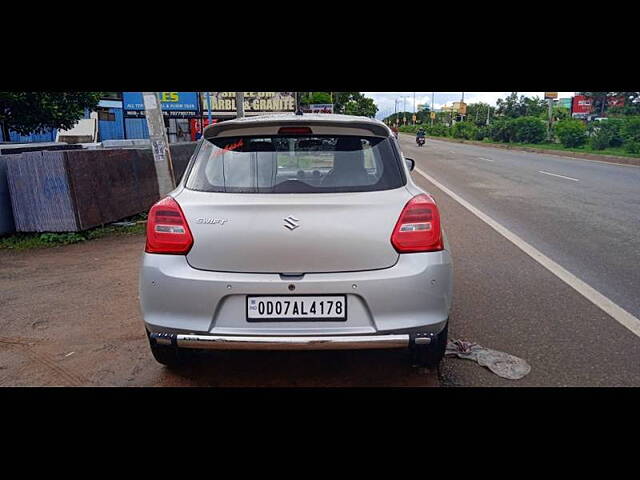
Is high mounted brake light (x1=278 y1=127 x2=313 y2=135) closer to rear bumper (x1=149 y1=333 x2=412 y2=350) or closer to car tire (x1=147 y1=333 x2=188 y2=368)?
rear bumper (x1=149 y1=333 x2=412 y2=350)

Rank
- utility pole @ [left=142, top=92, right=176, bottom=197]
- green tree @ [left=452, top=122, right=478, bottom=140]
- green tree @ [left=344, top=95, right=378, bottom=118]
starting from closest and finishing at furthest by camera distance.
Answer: utility pole @ [left=142, top=92, right=176, bottom=197] < green tree @ [left=452, top=122, right=478, bottom=140] < green tree @ [left=344, top=95, right=378, bottom=118]

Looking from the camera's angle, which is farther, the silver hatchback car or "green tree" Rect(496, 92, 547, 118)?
"green tree" Rect(496, 92, 547, 118)

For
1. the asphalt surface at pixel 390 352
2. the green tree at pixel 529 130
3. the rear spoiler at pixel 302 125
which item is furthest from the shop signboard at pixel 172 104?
the rear spoiler at pixel 302 125

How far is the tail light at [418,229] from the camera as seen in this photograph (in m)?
3.10

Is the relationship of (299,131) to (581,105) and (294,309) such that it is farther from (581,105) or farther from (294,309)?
(581,105)

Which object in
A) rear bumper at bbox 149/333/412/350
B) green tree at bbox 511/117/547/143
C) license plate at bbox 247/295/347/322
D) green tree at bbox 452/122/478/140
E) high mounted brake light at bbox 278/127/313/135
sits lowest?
green tree at bbox 452/122/478/140

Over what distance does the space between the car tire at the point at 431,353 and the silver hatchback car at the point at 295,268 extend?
163mm

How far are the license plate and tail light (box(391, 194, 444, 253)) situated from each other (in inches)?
17.4


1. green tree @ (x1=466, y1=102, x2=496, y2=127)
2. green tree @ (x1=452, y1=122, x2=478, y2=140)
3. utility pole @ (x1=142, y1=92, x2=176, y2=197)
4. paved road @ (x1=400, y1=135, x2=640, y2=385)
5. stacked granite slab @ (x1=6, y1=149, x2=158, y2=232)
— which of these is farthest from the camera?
green tree @ (x1=466, y1=102, x2=496, y2=127)

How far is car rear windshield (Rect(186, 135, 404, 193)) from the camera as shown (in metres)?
3.25

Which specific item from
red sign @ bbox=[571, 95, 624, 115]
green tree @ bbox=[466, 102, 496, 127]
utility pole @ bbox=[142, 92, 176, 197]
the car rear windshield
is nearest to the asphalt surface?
the car rear windshield

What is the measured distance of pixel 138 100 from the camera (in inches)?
1337

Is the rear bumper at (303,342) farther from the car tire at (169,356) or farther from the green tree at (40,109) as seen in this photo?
the green tree at (40,109)

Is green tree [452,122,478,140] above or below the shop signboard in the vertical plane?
below
